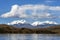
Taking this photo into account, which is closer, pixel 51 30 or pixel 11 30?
pixel 11 30

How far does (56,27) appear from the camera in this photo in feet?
115

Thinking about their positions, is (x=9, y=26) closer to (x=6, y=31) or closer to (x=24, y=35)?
(x=6, y=31)

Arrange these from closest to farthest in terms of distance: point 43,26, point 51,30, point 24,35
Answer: point 43,26 → point 51,30 → point 24,35

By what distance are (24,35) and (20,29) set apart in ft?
17.9

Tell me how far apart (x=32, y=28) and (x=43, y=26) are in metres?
2.05

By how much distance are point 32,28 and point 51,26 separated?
296 cm

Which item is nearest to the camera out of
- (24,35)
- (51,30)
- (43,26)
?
(43,26)

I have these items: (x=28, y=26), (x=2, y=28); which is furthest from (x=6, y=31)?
(x=28, y=26)

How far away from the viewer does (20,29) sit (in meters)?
34.4

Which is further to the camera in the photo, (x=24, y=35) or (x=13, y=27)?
(x=24, y=35)

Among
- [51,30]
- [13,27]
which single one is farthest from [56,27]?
[13,27]

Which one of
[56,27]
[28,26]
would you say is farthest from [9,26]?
[56,27]

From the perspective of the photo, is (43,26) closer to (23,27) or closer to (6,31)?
(23,27)

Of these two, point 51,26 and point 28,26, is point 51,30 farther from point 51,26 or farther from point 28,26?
point 28,26
